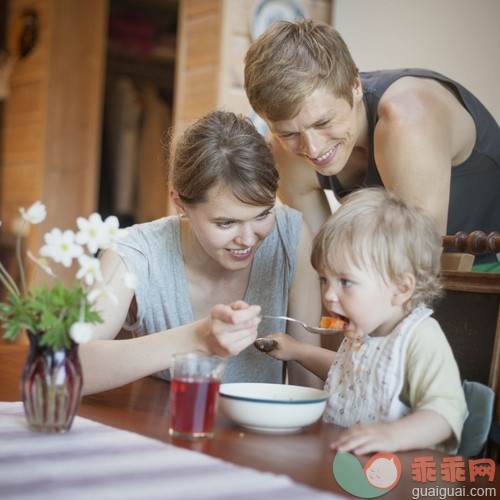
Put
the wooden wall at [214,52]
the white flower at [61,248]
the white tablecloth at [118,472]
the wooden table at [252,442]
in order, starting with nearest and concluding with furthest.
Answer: the white tablecloth at [118,472]
the wooden table at [252,442]
the white flower at [61,248]
the wooden wall at [214,52]

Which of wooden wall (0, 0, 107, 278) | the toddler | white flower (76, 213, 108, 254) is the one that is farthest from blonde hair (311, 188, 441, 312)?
wooden wall (0, 0, 107, 278)

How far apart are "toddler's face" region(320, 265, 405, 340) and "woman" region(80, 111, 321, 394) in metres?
0.14

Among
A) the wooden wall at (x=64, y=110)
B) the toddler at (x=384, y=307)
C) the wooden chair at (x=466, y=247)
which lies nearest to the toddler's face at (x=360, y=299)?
the toddler at (x=384, y=307)

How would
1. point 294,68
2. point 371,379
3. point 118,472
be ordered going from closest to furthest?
point 118,472
point 371,379
point 294,68

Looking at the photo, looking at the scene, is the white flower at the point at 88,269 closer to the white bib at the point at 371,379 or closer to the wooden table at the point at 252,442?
the wooden table at the point at 252,442

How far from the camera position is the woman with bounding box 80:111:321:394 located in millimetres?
1509

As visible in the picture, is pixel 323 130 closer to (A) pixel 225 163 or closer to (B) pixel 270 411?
(A) pixel 225 163

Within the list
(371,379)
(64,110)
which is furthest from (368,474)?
(64,110)

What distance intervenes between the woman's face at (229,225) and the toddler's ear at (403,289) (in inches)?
18.0

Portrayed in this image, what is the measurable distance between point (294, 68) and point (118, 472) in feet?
3.62

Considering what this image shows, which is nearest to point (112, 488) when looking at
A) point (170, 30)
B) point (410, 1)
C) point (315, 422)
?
point (315, 422)

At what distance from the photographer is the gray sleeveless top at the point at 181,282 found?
1902 mm

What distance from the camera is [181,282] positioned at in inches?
76.6

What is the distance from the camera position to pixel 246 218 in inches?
68.1
